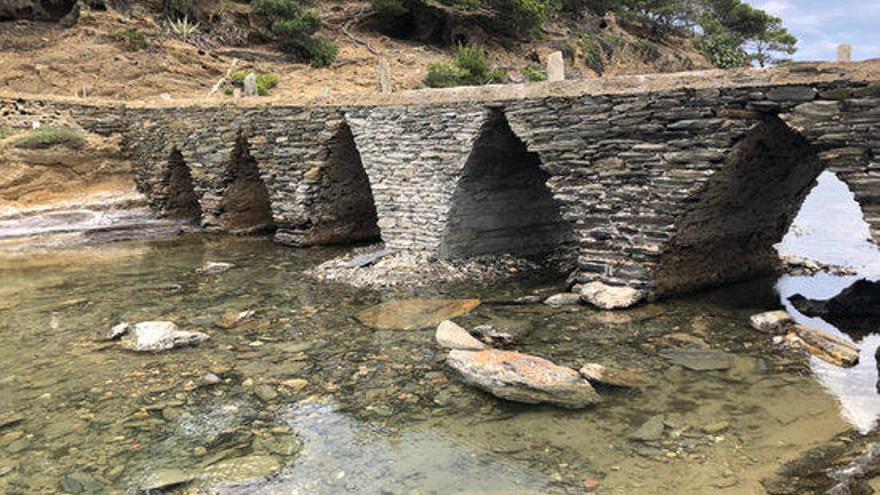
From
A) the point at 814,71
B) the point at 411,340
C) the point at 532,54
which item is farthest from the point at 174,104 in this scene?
the point at 532,54

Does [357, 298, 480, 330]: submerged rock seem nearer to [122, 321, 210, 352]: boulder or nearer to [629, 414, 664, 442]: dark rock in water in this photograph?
[122, 321, 210, 352]: boulder

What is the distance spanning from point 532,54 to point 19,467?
29.8m

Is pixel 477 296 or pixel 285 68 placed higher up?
pixel 285 68

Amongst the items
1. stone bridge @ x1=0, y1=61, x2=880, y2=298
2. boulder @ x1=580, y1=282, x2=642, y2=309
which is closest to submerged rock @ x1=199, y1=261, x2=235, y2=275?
stone bridge @ x1=0, y1=61, x2=880, y2=298

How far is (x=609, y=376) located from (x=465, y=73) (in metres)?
20.1

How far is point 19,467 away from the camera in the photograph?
531 centimetres

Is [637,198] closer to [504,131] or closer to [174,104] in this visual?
[504,131]

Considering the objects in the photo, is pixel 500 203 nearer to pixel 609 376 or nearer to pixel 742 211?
pixel 742 211

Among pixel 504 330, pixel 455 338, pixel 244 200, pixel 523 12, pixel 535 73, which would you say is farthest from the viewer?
pixel 523 12

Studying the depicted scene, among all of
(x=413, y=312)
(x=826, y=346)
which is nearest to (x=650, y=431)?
(x=826, y=346)

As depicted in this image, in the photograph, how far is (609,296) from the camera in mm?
9031

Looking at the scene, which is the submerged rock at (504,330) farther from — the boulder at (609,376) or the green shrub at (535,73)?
the green shrub at (535,73)

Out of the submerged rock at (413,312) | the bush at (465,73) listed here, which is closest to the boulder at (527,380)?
the submerged rock at (413,312)

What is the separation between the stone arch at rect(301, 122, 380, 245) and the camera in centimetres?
1303
